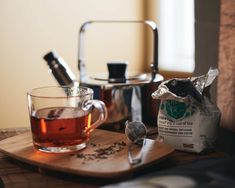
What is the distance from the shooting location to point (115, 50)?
1819mm

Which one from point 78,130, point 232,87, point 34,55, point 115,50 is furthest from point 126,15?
point 78,130

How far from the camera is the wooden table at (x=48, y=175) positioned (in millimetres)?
645

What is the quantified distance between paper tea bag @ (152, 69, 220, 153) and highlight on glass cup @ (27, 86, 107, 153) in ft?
0.39

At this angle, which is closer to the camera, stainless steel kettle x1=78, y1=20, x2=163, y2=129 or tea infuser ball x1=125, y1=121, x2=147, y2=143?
tea infuser ball x1=125, y1=121, x2=147, y2=143

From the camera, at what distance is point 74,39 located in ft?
5.68

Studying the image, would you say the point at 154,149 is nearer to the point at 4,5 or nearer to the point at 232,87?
the point at 232,87

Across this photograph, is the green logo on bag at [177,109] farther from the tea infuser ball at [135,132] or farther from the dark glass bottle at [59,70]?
the dark glass bottle at [59,70]

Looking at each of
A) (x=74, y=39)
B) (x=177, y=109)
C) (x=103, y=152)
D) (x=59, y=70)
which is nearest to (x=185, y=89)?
(x=177, y=109)

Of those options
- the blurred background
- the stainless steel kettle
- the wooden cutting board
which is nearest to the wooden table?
the wooden cutting board

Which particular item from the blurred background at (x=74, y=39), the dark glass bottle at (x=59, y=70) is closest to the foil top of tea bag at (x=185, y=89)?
the dark glass bottle at (x=59, y=70)

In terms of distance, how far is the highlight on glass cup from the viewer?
732mm

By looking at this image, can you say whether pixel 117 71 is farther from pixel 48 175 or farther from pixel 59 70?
pixel 48 175

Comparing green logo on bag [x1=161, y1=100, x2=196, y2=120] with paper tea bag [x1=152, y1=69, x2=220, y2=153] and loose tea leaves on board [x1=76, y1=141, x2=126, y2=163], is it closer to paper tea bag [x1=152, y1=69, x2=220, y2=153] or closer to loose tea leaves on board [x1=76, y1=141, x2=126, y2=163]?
paper tea bag [x1=152, y1=69, x2=220, y2=153]

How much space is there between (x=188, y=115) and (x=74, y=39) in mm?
1031
